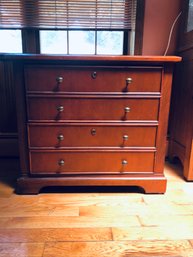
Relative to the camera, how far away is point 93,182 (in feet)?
4.51

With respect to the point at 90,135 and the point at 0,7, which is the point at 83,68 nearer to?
the point at 90,135

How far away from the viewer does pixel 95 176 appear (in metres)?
1.38

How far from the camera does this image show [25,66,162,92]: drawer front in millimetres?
1228

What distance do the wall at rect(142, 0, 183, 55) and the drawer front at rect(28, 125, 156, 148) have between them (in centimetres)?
84

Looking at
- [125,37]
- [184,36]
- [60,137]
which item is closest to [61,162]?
[60,137]

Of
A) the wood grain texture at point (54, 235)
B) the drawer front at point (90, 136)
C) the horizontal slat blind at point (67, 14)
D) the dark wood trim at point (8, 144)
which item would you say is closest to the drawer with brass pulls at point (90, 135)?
the drawer front at point (90, 136)

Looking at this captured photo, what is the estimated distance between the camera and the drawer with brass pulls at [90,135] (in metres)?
1.30

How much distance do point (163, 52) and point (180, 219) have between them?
4.42ft

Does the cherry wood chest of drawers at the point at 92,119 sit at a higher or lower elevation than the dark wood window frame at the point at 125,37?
lower

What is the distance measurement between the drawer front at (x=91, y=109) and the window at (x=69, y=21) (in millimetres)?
739

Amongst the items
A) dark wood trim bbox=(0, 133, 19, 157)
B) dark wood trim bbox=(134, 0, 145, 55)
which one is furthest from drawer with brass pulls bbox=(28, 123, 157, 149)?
dark wood trim bbox=(134, 0, 145, 55)

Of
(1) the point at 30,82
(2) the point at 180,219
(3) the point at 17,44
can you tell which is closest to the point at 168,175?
(2) the point at 180,219

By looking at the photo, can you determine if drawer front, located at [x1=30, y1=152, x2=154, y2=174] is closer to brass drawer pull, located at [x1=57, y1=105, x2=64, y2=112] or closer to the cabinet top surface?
brass drawer pull, located at [x1=57, y1=105, x2=64, y2=112]

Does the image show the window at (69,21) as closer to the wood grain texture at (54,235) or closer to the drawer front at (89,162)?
the drawer front at (89,162)
